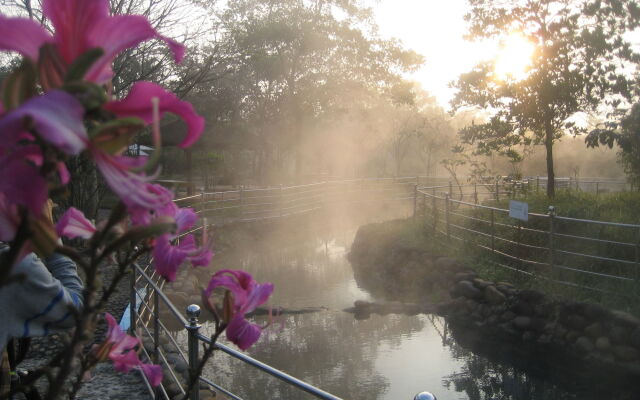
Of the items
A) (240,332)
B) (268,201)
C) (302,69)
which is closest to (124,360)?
(240,332)

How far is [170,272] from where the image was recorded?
0.58 meters

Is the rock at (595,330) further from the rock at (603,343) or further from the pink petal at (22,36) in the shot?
the pink petal at (22,36)

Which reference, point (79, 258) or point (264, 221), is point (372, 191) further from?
point (79, 258)

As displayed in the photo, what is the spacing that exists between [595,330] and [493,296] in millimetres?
1421

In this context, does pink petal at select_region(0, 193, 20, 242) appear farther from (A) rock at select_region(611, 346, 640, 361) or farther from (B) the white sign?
(B) the white sign

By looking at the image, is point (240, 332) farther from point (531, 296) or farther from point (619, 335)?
point (531, 296)

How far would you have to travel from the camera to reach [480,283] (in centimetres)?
730

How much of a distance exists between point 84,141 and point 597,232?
7435mm

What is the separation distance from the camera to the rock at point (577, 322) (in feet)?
19.3

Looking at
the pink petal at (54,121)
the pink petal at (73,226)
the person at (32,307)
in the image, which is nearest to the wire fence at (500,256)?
the person at (32,307)

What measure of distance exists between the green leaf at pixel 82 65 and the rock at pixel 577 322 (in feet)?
20.9

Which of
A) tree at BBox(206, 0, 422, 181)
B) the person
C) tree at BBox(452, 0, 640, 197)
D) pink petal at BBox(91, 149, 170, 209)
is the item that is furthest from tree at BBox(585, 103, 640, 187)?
tree at BBox(206, 0, 422, 181)

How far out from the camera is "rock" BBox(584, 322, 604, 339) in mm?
5668

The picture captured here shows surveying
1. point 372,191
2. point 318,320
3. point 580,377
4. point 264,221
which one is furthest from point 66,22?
point 372,191
